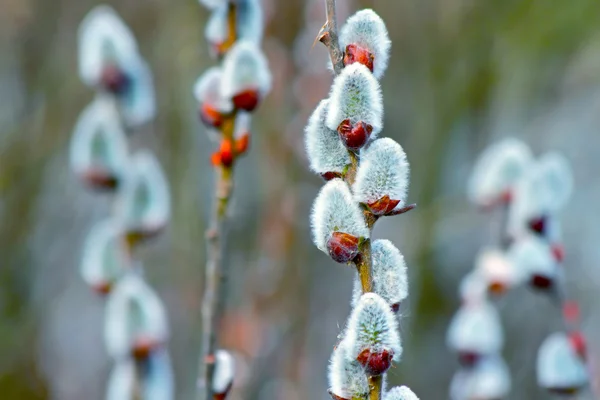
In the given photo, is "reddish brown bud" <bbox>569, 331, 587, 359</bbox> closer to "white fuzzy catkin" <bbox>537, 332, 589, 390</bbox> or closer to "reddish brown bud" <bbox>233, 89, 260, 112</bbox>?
"white fuzzy catkin" <bbox>537, 332, 589, 390</bbox>

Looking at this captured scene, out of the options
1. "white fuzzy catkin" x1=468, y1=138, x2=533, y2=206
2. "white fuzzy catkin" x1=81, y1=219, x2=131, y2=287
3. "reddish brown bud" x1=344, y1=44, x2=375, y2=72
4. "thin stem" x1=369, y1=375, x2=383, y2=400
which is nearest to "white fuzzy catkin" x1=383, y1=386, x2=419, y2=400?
"thin stem" x1=369, y1=375, x2=383, y2=400

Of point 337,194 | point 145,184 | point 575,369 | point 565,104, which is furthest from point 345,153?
point 565,104

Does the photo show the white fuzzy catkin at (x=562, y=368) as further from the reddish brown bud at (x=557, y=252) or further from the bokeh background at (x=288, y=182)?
the bokeh background at (x=288, y=182)

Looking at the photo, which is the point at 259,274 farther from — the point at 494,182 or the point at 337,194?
the point at 337,194

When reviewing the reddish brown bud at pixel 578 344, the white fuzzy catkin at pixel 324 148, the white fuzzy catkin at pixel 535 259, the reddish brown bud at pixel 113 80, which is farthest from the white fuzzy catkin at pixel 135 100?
the reddish brown bud at pixel 578 344

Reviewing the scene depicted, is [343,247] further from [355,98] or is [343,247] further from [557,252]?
[557,252]
